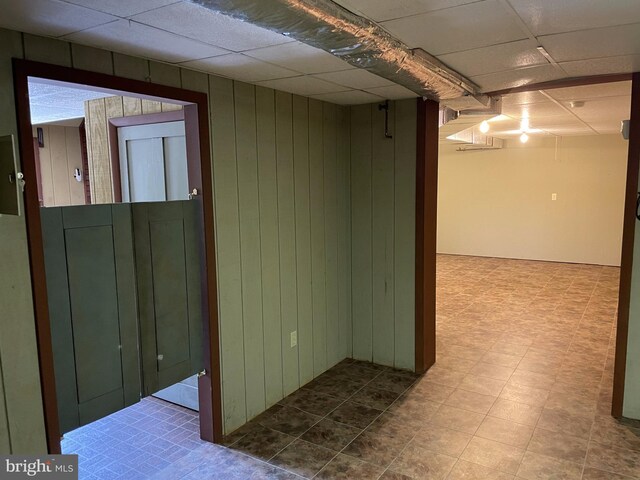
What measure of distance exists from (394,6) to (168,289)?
1834mm

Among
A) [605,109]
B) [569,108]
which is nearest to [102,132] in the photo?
[569,108]

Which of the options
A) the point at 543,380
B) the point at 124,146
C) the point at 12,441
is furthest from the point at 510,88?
the point at 12,441

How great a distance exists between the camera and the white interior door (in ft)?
10.1

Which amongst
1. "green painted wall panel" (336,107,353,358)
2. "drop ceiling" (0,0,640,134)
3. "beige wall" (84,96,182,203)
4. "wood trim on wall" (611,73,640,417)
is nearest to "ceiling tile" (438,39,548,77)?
"drop ceiling" (0,0,640,134)

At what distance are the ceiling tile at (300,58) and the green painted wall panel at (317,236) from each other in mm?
944

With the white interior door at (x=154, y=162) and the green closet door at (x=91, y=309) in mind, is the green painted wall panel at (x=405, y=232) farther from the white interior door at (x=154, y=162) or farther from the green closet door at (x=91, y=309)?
the green closet door at (x=91, y=309)

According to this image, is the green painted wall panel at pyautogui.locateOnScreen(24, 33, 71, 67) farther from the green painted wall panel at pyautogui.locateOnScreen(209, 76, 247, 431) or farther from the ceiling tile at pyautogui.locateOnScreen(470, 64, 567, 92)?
the ceiling tile at pyautogui.locateOnScreen(470, 64, 567, 92)

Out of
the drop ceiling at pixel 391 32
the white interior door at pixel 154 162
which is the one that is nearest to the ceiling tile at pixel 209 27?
the drop ceiling at pixel 391 32

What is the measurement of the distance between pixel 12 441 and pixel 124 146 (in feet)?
6.90

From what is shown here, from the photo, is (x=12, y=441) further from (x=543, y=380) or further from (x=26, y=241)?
(x=543, y=380)

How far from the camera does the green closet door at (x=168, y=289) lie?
249cm

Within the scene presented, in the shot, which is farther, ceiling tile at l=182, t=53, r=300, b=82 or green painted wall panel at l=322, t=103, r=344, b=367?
green painted wall panel at l=322, t=103, r=344, b=367

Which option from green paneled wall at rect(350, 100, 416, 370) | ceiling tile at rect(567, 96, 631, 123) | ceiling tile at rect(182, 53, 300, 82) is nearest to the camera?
ceiling tile at rect(182, 53, 300, 82)

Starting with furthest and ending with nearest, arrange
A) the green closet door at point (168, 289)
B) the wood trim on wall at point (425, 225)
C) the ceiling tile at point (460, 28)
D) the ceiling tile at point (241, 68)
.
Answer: the wood trim on wall at point (425, 225) → the green closet door at point (168, 289) → the ceiling tile at point (241, 68) → the ceiling tile at point (460, 28)
